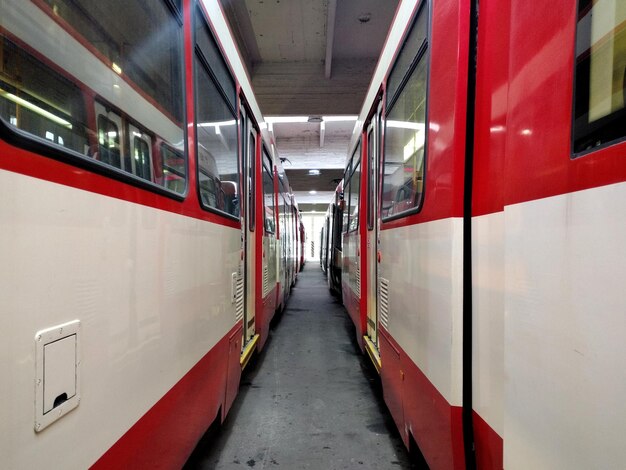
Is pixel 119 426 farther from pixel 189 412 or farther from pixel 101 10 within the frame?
pixel 101 10

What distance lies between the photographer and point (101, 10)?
4.72 ft

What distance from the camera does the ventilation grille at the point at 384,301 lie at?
286 cm

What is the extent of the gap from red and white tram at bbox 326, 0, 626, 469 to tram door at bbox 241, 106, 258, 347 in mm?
1611

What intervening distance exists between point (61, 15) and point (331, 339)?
17.5 feet

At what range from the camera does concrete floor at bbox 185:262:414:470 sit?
2.60 metres

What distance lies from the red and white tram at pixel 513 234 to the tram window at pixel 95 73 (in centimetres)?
129

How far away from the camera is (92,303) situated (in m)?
1.14

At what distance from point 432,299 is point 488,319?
14.7 inches

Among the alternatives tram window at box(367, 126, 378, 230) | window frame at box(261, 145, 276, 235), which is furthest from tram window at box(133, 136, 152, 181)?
window frame at box(261, 145, 276, 235)

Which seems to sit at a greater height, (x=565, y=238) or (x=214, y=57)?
(x=214, y=57)

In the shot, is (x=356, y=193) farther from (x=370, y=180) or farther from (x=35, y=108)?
(x=35, y=108)

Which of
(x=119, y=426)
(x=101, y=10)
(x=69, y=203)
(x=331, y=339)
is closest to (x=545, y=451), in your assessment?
(x=119, y=426)

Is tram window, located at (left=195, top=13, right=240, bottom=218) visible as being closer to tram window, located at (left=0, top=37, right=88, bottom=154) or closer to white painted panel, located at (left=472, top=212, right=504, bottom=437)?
tram window, located at (left=0, top=37, right=88, bottom=154)

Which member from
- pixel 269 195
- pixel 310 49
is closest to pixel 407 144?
pixel 269 195
